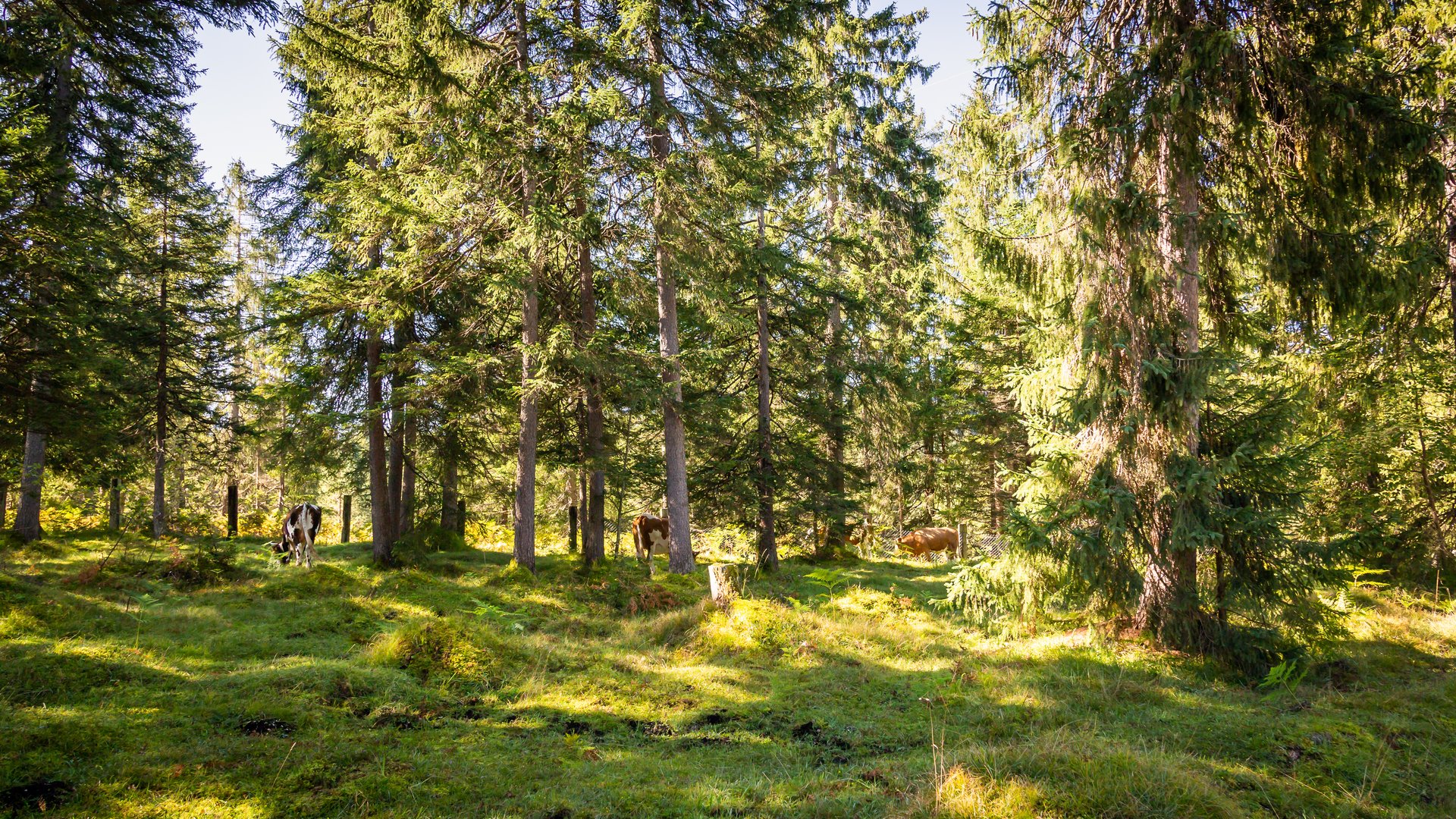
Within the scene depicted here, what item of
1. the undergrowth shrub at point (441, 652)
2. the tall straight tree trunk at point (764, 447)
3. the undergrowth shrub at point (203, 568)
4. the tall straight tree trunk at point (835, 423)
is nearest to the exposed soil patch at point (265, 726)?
the undergrowth shrub at point (441, 652)

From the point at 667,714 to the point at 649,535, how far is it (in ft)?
34.3

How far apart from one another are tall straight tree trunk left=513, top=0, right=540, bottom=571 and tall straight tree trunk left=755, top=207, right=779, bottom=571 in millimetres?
5259

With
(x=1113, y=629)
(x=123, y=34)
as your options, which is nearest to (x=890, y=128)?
(x=1113, y=629)

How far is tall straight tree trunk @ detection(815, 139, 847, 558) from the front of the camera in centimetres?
1698

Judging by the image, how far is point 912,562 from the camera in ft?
63.2

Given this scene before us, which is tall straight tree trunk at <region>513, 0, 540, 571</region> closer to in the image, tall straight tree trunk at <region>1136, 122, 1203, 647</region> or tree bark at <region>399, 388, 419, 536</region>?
tree bark at <region>399, 388, 419, 536</region>

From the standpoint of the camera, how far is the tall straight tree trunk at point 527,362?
45.8ft

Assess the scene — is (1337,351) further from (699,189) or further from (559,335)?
(559,335)

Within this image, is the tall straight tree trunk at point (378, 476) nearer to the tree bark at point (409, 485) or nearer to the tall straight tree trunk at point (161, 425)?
the tree bark at point (409, 485)

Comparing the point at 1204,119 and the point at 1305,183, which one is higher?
the point at 1204,119

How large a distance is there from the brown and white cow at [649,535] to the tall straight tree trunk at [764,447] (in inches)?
115

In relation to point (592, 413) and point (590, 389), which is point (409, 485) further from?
point (590, 389)

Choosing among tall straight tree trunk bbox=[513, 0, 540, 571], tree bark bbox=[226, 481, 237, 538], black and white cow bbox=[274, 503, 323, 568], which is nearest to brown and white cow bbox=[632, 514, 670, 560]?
tall straight tree trunk bbox=[513, 0, 540, 571]

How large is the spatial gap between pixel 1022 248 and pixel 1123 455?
9.89ft
